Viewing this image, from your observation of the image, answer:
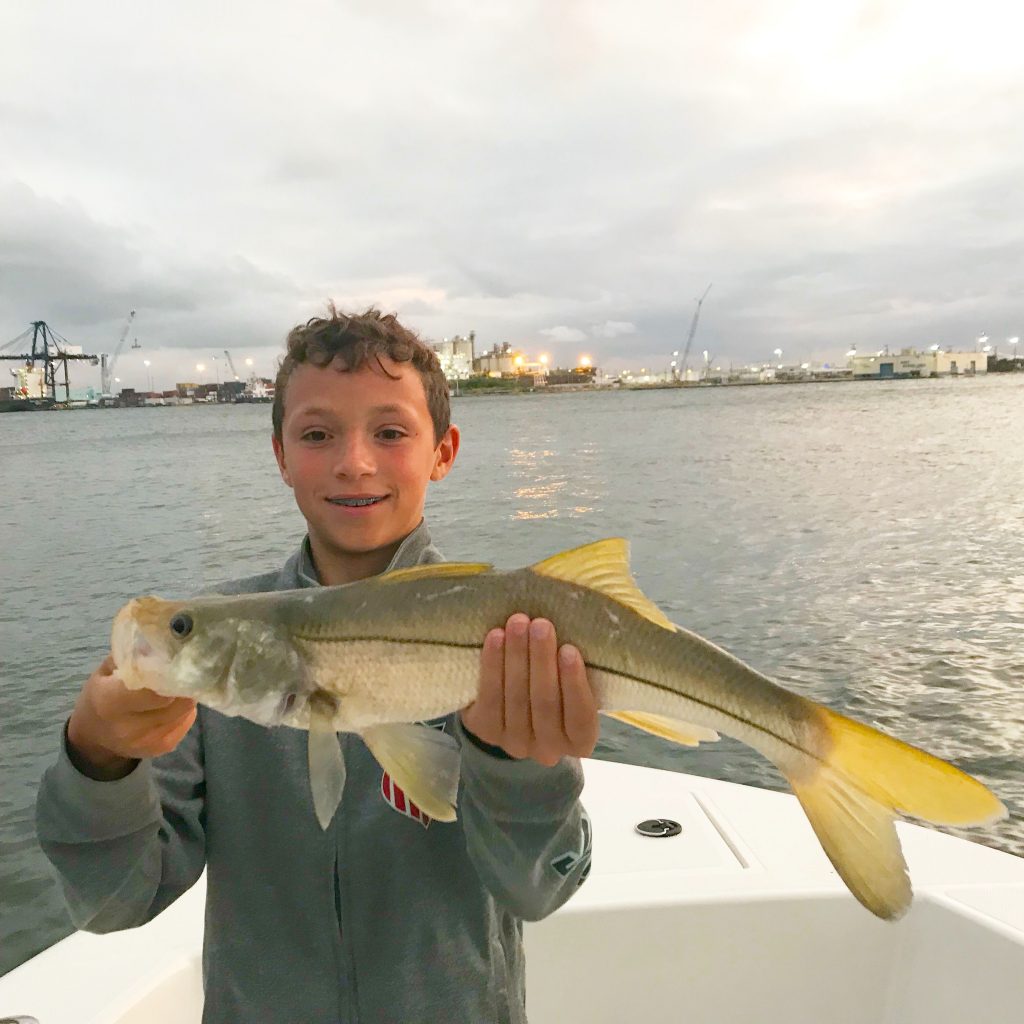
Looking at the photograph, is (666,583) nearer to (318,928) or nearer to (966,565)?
(966,565)

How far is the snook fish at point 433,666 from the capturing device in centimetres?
222

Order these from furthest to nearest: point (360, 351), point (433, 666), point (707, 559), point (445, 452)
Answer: point (707, 559) → point (445, 452) → point (360, 351) → point (433, 666)

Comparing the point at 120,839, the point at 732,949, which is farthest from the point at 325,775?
the point at 732,949

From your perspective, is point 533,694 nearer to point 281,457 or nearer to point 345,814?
point 345,814

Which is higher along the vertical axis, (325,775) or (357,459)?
(357,459)

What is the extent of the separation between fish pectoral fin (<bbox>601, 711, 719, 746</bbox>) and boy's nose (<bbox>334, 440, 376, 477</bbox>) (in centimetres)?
114

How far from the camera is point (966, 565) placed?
2042 cm

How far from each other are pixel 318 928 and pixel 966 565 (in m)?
21.2

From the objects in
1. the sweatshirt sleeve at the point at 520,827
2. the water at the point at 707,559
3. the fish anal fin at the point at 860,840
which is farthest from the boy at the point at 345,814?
A: the water at the point at 707,559

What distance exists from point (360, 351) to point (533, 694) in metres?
1.42

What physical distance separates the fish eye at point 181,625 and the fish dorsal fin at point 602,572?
93 cm

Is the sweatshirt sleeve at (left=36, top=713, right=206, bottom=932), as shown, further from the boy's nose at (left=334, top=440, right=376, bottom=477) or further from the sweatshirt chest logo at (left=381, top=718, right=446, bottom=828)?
the boy's nose at (left=334, top=440, right=376, bottom=477)

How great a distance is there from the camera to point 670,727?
2.35 metres

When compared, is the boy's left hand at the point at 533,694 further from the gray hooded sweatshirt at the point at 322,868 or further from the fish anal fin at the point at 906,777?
the fish anal fin at the point at 906,777
